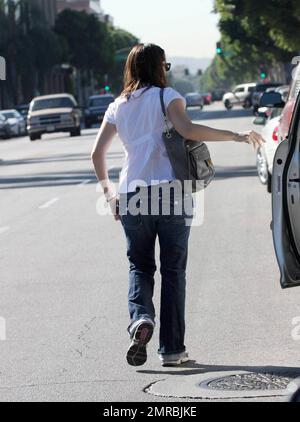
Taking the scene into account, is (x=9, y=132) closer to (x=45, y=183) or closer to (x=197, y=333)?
(x=45, y=183)

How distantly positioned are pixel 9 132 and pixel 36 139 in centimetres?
837

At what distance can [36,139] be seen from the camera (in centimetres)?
5544

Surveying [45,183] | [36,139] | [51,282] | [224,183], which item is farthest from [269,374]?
[36,139]

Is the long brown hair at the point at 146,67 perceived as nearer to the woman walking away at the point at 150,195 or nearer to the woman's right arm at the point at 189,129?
the woman walking away at the point at 150,195

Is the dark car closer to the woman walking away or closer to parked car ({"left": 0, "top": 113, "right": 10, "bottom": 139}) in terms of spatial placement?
parked car ({"left": 0, "top": 113, "right": 10, "bottom": 139})

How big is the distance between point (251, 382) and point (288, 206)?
0.96 m

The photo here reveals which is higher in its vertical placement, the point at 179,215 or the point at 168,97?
the point at 168,97

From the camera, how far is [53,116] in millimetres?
51656

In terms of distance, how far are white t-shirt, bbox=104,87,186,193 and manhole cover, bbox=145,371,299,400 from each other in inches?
45.5

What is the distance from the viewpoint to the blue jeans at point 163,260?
25.2 ft

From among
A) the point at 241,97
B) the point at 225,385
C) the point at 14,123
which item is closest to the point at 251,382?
the point at 225,385

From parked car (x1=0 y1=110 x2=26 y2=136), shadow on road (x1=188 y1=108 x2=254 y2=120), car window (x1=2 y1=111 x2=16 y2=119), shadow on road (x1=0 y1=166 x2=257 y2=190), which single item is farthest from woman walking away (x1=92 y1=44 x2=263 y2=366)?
shadow on road (x1=188 y1=108 x2=254 y2=120)

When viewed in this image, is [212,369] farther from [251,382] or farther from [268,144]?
[268,144]

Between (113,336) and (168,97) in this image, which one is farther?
(113,336)
